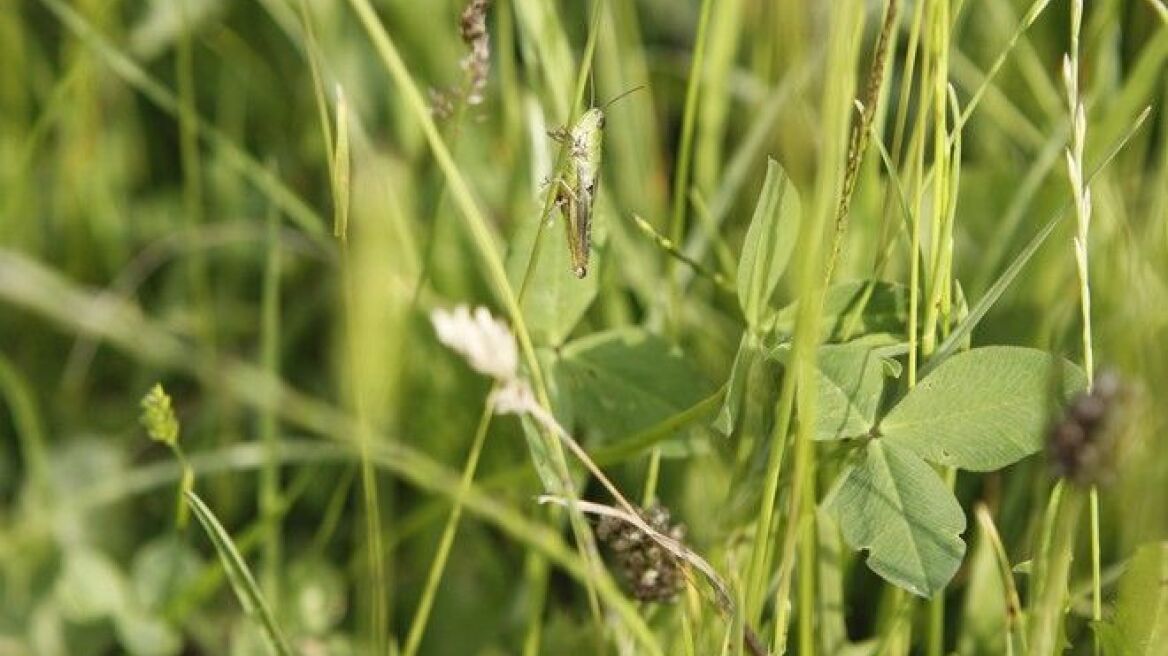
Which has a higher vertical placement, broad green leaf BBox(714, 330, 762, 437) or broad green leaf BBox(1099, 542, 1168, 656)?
broad green leaf BBox(714, 330, 762, 437)

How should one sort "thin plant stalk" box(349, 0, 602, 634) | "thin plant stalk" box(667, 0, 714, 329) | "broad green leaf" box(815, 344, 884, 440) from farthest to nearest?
1. "thin plant stalk" box(667, 0, 714, 329)
2. "broad green leaf" box(815, 344, 884, 440)
3. "thin plant stalk" box(349, 0, 602, 634)

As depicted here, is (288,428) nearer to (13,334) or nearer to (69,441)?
(69,441)

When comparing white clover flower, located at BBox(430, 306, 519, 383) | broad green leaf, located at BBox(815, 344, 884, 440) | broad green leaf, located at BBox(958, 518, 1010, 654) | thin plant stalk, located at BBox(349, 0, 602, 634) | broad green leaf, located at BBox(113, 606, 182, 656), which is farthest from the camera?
broad green leaf, located at BBox(113, 606, 182, 656)

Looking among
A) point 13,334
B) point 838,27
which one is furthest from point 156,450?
point 838,27

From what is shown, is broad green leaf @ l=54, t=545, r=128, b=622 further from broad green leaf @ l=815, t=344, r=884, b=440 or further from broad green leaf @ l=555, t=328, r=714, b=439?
broad green leaf @ l=815, t=344, r=884, b=440

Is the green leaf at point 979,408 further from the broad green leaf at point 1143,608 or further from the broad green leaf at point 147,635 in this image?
the broad green leaf at point 147,635

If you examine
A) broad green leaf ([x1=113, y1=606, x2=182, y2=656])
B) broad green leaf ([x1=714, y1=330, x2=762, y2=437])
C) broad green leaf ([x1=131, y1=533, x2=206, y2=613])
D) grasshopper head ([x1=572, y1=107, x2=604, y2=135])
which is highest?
grasshopper head ([x1=572, y1=107, x2=604, y2=135])

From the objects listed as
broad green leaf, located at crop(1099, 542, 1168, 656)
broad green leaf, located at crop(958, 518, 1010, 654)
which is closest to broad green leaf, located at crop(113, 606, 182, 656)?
broad green leaf, located at crop(958, 518, 1010, 654)
